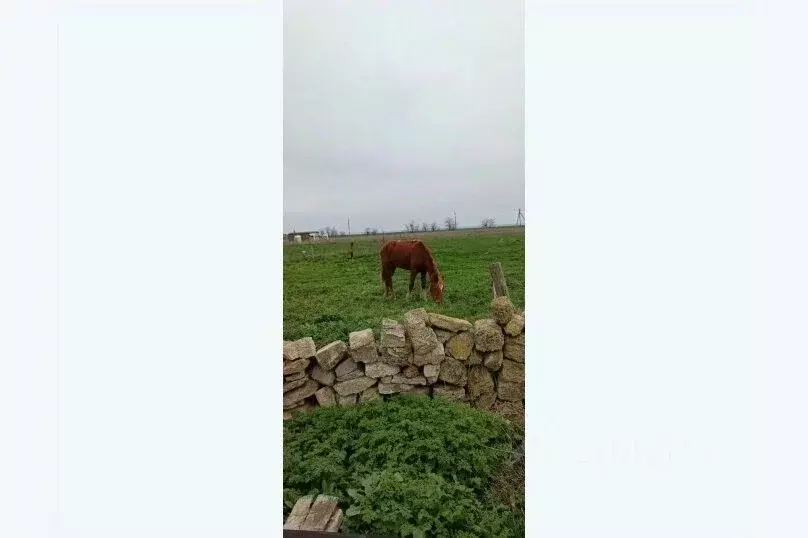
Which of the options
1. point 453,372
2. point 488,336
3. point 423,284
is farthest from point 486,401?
point 423,284

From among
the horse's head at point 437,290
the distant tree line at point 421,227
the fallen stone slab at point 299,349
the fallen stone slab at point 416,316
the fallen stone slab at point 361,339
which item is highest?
the distant tree line at point 421,227

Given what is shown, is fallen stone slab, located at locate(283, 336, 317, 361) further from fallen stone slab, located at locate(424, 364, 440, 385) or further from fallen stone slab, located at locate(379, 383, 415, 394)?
fallen stone slab, located at locate(424, 364, 440, 385)

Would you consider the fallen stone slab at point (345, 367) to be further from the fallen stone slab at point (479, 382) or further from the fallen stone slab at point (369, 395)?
the fallen stone slab at point (479, 382)

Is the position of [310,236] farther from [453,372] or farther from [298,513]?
[298,513]

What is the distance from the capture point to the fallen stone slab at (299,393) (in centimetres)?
246

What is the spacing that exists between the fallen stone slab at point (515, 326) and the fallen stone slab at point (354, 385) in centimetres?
66

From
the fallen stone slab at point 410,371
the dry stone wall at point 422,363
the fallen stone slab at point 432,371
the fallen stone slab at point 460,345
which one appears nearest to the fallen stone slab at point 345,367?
the dry stone wall at point 422,363

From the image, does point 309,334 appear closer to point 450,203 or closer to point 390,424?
point 390,424

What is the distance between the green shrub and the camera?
1.98m

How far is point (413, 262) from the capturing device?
7.64 feet

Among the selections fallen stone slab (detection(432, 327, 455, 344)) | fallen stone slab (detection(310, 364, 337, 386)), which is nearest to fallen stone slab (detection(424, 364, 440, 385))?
fallen stone slab (detection(432, 327, 455, 344))

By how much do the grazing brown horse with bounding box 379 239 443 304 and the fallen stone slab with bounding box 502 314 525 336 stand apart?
0.33 metres
